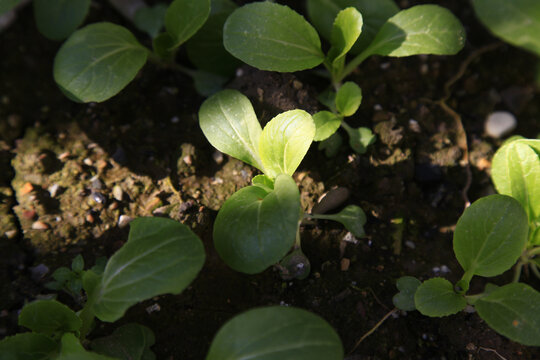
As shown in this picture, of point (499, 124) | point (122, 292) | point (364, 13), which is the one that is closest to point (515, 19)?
point (499, 124)

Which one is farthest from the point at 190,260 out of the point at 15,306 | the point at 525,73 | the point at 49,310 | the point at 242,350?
the point at 525,73

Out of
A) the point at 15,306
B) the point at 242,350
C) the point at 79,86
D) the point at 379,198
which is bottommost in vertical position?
the point at 15,306

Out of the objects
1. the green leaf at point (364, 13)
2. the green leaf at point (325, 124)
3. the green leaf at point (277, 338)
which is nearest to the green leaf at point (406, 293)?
the green leaf at point (277, 338)

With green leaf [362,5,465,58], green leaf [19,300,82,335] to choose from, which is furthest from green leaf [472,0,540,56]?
green leaf [19,300,82,335]

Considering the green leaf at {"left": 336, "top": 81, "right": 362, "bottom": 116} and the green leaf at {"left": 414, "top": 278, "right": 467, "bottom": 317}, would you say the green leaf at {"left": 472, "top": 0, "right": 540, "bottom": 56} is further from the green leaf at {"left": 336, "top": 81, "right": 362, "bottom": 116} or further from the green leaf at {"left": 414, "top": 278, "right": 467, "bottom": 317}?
the green leaf at {"left": 414, "top": 278, "right": 467, "bottom": 317}

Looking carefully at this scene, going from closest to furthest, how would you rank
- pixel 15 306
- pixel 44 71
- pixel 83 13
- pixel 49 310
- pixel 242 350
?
pixel 242 350 < pixel 49 310 < pixel 15 306 < pixel 83 13 < pixel 44 71

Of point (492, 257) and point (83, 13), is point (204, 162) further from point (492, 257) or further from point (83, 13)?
point (492, 257)
